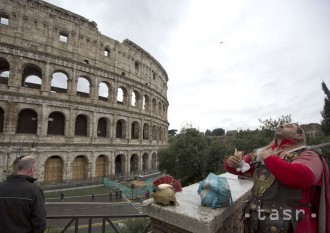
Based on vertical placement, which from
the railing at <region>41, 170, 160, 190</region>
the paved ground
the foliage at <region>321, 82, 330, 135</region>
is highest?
the foliage at <region>321, 82, 330, 135</region>

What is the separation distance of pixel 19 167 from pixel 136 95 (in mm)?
27088

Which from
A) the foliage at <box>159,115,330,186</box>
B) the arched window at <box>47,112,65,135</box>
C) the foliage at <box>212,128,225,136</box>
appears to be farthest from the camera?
the foliage at <box>212,128,225,136</box>

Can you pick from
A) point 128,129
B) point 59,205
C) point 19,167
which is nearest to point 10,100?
point 59,205

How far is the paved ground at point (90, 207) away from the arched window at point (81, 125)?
729 cm

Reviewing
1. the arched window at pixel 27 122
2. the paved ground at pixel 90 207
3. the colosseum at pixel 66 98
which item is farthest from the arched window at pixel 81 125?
the paved ground at pixel 90 207

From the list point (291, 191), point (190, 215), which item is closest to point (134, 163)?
point (190, 215)

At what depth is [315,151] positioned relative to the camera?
2.05 m

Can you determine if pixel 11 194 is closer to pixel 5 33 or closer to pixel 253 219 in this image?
pixel 253 219

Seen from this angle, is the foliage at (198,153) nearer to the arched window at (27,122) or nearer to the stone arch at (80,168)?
the stone arch at (80,168)

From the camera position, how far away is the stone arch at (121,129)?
27.1 metres

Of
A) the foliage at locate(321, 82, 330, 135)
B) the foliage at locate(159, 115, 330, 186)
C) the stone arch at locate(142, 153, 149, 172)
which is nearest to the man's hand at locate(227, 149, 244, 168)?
A: the foliage at locate(159, 115, 330, 186)

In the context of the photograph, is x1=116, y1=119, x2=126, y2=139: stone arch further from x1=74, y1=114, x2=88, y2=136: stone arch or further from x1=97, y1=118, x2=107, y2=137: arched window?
x1=74, y1=114, x2=88, y2=136: stone arch

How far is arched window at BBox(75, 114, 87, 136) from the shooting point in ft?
77.4

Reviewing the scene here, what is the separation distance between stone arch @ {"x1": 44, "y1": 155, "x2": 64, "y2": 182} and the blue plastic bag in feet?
73.4
